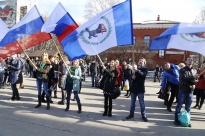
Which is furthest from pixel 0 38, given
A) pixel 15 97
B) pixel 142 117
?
pixel 142 117

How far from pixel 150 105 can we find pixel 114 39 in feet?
13.0

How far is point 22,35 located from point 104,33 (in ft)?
10.2

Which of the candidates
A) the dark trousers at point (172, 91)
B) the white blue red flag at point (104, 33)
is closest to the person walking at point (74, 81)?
the white blue red flag at point (104, 33)

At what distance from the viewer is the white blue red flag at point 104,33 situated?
284 inches

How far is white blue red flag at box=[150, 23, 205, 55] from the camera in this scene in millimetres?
6723

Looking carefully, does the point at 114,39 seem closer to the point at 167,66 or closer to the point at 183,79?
the point at 183,79

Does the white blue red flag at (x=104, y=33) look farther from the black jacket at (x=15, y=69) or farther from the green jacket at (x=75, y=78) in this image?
the black jacket at (x=15, y=69)

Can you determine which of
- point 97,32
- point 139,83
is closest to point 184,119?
point 139,83

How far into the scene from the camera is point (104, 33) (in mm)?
7332

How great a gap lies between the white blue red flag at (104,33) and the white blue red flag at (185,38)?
41.0 inches

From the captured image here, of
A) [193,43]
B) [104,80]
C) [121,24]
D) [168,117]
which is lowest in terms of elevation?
[168,117]

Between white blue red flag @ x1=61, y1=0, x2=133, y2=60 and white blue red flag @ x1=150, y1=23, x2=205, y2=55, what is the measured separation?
3.42 feet

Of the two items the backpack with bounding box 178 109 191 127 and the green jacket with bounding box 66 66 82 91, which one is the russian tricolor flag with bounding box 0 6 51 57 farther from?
the backpack with bounding box 178 109 191 127

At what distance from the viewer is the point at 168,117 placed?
320 inches
